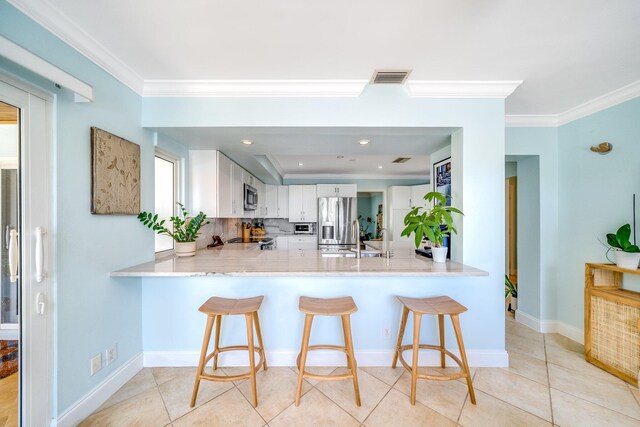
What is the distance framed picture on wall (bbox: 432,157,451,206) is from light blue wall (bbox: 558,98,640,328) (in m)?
1.34

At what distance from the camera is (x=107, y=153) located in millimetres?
1716

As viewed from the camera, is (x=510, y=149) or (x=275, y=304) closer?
(x=275, y=304)

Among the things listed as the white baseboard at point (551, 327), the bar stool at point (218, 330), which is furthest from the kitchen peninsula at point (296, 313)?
the white baseboard at point (551, 327)

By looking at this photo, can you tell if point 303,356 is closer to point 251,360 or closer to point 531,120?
point 251,360

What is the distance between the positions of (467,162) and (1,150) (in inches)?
115

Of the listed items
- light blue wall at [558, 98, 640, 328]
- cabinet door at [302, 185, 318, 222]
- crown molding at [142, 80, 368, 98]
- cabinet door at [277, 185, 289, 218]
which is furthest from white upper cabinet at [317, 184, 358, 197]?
crown molding at [142, 80, 368, 98]

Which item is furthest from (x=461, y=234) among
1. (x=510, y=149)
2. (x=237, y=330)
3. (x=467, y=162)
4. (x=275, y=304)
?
(x=237, y=330)

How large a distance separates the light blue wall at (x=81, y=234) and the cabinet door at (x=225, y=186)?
3.37 feet

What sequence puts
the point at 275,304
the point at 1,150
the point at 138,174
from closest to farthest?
the point at 1,150 → the point at 138,174 → the point at 275,304

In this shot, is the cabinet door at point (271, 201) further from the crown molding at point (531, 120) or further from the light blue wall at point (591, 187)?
the light blue wall at point (591, 187)

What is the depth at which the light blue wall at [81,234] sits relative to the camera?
4.68ft

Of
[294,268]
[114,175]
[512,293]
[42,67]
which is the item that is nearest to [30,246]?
[114,175]

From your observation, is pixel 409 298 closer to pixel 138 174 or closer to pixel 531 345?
pixel 531 345

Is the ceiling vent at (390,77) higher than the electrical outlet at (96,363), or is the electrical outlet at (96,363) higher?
the ceiling vent at (390,77)
